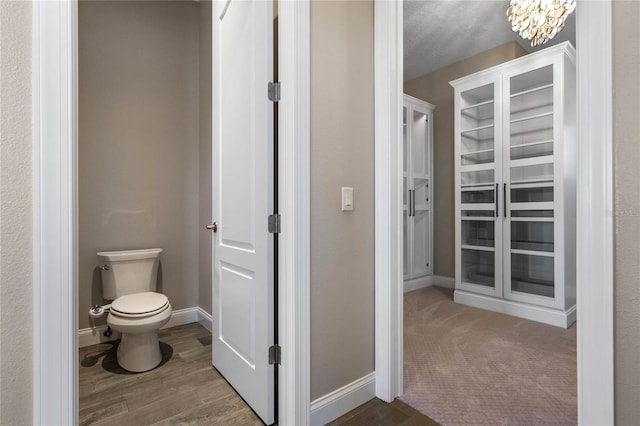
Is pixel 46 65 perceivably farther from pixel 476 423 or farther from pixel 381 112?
pixel 476 423

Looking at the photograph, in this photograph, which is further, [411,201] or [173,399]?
[411,201]

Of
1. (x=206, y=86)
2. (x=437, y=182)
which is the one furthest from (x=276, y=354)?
(x=437, y=182)

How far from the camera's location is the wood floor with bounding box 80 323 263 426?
4.98 feet

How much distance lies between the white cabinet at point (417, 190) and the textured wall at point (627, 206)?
3.06 meters

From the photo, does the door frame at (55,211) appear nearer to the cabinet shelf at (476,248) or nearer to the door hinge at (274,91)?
the door hinge at (274,91)

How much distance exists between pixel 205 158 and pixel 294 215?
1.67 meters

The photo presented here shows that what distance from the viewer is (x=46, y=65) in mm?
849

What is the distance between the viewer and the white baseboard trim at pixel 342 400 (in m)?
1.45

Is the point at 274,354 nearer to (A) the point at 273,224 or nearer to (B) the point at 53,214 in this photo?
(A) the point at 273,224

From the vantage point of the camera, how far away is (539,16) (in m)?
2.10

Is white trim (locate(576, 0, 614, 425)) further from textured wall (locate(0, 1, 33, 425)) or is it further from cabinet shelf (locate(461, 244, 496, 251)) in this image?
cabinet shelf (locate(461, 244, 496, 251))

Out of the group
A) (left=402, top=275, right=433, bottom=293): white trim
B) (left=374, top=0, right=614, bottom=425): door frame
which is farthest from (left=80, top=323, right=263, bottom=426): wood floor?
(left=402, top=275, right=433, bottom=293): white trim

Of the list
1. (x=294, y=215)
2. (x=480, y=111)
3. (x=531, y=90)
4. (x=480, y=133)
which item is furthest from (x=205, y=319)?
(x=531, y=90)

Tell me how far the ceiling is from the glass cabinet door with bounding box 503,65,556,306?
624mm
